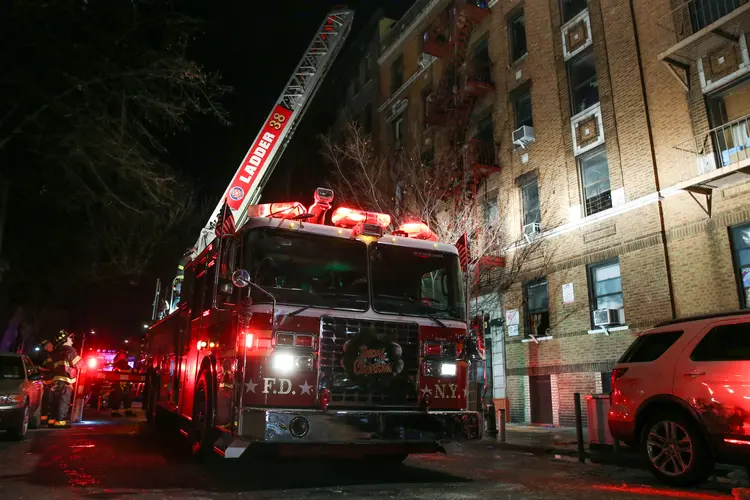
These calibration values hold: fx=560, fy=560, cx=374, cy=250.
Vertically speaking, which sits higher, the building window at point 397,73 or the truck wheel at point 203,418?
the building window at point 397,73

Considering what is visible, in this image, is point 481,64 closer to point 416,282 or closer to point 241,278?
point 416,282

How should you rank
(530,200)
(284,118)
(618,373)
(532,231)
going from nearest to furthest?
(618,373)
(532,231)
(530,200)
(284,118)

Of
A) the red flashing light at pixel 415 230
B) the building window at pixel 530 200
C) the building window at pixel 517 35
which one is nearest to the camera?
the red flashing light at pixel 415 230

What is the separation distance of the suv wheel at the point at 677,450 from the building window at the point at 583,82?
11.4m

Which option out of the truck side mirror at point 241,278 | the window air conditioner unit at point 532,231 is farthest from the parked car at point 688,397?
the window air conditioner unit at point 532,231

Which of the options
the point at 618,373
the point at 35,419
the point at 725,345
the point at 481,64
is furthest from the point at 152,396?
the point at 481,64

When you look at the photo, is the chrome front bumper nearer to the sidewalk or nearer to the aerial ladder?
the sidewalk

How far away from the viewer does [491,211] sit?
18578mm

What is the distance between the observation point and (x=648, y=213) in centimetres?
1320

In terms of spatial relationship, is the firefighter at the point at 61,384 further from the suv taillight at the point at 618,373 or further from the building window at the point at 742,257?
the building window at the point at 742,257

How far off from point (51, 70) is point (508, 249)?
12624 millimetres

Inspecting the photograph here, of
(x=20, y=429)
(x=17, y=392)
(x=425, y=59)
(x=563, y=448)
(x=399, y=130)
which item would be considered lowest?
(x=563, y=448)

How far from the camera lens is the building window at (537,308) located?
16.1m

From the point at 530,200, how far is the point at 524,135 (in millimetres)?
1994
